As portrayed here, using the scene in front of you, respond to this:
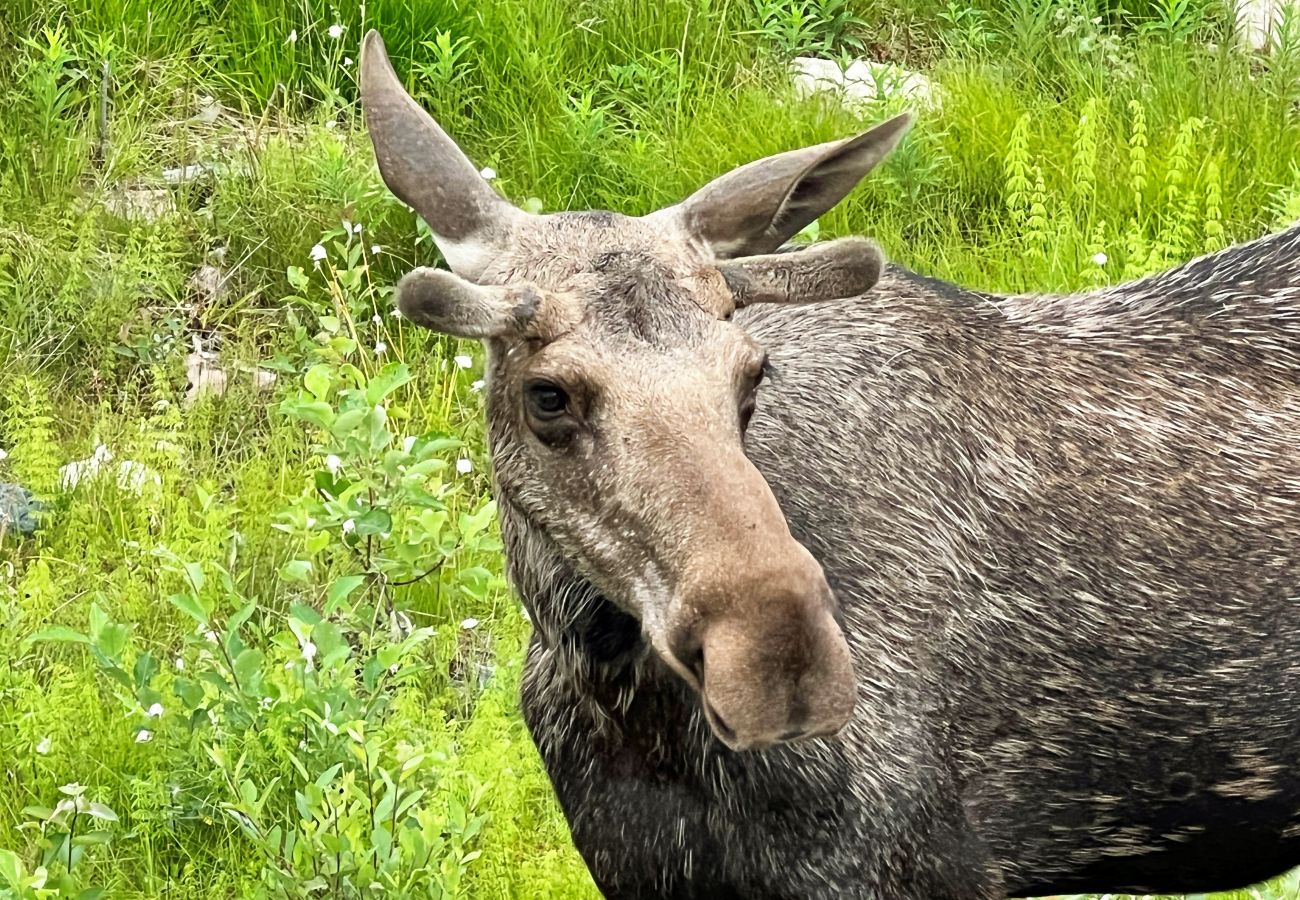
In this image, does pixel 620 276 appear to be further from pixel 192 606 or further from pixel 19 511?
pixel 19 511

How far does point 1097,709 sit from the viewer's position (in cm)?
409

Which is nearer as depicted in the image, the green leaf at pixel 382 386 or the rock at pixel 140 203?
the green leaf at pixel 382 386

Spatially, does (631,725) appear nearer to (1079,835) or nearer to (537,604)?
(537,604)

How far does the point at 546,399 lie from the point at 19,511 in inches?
127

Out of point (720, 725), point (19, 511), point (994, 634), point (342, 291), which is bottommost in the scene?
point (19, 511)

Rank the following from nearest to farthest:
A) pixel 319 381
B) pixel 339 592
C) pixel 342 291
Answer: pixel 339 592 → pixel 319 381 → pixel 342 291

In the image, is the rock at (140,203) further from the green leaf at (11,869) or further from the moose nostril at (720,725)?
the moose nostril at (720,725)

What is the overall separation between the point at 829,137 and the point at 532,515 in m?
3.81

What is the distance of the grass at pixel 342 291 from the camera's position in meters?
4.83

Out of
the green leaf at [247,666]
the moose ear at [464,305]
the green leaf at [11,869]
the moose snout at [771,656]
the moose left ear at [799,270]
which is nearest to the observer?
the moose snout at [771,656]

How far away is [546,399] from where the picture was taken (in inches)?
137

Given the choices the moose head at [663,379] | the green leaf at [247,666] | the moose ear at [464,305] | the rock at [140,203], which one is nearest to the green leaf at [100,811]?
the green leaf at [247,666]

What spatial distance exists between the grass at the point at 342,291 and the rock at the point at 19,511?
49mm

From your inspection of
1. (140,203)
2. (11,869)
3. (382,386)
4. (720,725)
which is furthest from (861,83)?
(720,725)
